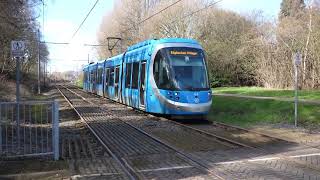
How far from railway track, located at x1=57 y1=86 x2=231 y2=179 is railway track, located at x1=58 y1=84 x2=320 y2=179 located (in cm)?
14

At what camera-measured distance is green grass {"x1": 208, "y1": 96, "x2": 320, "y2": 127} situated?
18062mm

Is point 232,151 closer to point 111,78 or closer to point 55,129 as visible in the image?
point 55,129

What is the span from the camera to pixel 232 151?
1141 cm

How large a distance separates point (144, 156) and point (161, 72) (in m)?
8.23

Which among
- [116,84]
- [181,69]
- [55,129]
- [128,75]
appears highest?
[181,69]

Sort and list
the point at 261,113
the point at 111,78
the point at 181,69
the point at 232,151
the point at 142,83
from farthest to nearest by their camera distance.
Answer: the point at 111,78 → the point at 142,83 → the point at 261,113 → the point at 181,69 → the point at 232,151

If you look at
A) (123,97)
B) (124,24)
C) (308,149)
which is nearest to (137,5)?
(124,24)

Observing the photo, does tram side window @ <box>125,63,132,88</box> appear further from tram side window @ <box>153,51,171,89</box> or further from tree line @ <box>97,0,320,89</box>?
tree line @ <box>97,0,320,89</box>

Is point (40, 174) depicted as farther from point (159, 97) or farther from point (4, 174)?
point (159, 97)

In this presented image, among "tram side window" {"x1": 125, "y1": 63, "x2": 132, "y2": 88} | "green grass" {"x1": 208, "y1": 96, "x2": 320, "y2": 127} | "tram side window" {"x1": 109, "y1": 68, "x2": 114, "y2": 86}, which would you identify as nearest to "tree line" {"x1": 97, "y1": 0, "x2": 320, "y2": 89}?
"tram side window" {"x1": 109, "y1": 68, "x2": 114, "y2": 86}

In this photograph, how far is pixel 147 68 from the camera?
20.0m

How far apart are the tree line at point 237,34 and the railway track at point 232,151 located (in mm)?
19848

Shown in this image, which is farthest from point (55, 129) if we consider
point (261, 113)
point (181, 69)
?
point (261, 113)

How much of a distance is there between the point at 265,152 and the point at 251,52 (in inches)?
1299
